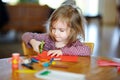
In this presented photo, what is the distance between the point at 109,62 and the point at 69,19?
39cm

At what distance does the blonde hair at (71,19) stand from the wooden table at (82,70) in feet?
0.82

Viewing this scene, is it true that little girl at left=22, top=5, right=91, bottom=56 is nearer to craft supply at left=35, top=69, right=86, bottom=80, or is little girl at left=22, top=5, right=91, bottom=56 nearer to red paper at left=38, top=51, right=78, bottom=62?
red paper at left=38, top=51, right=78, bottom=62

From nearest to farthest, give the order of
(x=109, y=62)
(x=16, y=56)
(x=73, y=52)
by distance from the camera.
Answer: (x=16, y=56), (x=109, y=62), (x=73, y=52)

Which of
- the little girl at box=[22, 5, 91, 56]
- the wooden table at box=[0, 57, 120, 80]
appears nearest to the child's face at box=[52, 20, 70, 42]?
the little girl at box=[22, 5, 91, 56]

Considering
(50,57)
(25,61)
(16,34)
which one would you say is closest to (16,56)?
(25,61)

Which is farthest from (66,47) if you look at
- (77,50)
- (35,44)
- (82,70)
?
(82,70)

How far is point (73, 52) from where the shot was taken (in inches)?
68.4

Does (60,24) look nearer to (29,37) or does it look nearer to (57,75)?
(29,37)

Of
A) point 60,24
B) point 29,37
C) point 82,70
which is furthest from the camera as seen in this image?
point 29,37

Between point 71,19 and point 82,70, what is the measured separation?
47 centimetres

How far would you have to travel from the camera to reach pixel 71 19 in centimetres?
181

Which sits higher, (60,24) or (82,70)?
(60,24)

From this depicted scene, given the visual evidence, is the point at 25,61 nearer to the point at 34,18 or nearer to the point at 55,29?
the point at 55,29

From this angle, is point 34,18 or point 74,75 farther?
point 34,18
